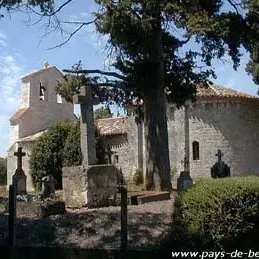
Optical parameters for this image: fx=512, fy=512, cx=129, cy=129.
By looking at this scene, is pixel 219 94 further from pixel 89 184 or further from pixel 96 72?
pixel 89 184

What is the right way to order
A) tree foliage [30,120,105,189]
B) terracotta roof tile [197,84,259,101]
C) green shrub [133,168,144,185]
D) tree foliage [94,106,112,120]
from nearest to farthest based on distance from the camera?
tree foliage [94,106,112,120]
terracotta roof tile [197,84,259,101]
tree foliage [30,120,105,189]
green shrub [133,168,144,185]

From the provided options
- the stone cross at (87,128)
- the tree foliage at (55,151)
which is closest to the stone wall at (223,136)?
the tree foliage at (55,151)

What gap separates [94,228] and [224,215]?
357 centimetres

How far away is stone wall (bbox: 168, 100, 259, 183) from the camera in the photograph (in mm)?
29641

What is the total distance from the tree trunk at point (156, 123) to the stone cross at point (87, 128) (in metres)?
3.10

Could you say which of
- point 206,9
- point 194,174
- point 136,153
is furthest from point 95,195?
point 136,153

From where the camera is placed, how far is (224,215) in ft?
25.1

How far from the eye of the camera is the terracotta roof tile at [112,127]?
35.1 m

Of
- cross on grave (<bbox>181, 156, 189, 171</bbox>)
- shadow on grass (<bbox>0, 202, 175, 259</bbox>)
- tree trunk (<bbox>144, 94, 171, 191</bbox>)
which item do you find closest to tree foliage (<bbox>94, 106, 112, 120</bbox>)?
tree trunk (<bbox>144, 94, 171, 191</bbox>)

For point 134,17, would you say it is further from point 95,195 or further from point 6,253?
point 6,253

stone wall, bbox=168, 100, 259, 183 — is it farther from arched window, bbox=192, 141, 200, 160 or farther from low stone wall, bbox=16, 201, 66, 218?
low stone wall, bbox=16, 201, 66, 218

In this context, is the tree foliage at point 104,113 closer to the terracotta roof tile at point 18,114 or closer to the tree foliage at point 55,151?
the tree foliage at point 55,151

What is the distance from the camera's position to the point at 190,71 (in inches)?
734

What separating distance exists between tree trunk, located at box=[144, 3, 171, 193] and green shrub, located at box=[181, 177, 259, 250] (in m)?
9.31
